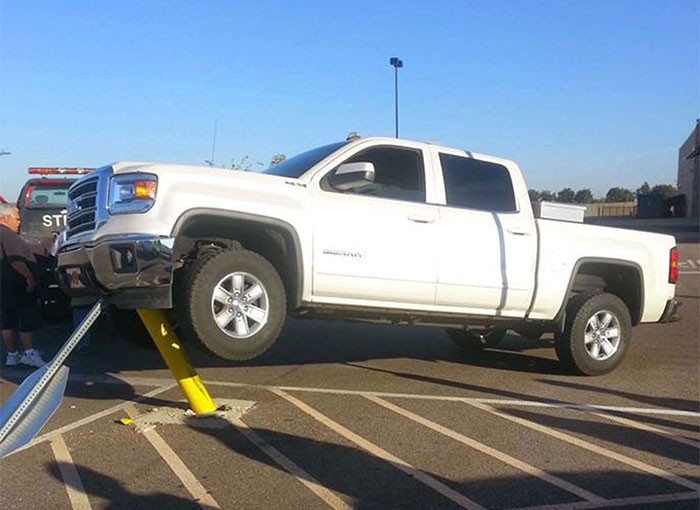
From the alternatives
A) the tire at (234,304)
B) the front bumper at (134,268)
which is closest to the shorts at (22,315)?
the front bumper at (134,268)

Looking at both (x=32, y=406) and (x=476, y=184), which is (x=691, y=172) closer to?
(x=476, y=184)

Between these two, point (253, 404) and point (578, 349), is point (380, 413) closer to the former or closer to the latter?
point (253, 404)

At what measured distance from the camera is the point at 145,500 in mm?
4250

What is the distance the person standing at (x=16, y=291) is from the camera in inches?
306

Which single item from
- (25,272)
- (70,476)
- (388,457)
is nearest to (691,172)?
(25,272)

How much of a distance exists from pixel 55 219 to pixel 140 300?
6.22m

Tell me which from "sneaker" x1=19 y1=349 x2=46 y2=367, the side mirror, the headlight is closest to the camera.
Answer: the headlight

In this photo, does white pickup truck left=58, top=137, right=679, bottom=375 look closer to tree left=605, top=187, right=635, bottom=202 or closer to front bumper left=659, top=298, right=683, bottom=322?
front bumper left=659, top=298, right=683, bottom=322

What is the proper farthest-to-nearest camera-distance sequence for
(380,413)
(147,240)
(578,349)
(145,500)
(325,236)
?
(578,349) < (380,413) < (325,236) < (147,240) < (145,500)

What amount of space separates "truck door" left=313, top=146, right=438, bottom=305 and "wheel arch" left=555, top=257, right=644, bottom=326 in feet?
6.58

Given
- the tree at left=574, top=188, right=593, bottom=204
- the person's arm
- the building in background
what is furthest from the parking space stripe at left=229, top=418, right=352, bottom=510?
the tree at left=574, top=188, right=593, bottom=204

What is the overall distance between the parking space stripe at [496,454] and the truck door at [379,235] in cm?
97

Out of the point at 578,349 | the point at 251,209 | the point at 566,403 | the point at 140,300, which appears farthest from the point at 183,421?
the point at 578,349

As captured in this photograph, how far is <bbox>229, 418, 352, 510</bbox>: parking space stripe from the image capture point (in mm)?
4242
